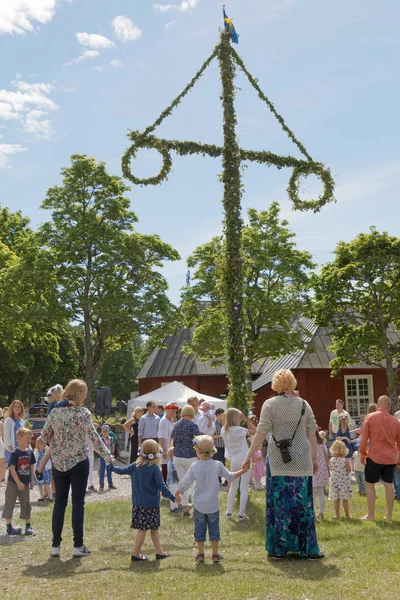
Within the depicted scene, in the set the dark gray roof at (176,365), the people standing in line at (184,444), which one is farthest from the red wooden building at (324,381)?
the people standing in line at (184,444)

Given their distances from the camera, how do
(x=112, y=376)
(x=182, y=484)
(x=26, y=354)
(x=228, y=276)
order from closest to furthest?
(x=182, y=484)
(x=228, y=276)
(x=26, y=354)
(x=112, y=376)

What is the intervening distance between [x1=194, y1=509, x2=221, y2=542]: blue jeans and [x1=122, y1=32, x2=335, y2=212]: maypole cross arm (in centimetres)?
756

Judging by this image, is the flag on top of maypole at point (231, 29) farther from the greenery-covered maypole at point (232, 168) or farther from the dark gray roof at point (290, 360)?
the dark gray roof at point (290, 360)

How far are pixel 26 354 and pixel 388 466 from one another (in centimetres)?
3607

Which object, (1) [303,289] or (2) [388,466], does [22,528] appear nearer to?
(2) [388,466]

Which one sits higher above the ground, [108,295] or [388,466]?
[108,295]

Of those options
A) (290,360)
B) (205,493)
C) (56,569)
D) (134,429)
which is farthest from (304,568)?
(290,360)

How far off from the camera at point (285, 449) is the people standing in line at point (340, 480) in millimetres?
3684

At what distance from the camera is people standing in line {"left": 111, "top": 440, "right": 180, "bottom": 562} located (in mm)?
7148

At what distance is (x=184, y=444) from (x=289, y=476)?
159 inches

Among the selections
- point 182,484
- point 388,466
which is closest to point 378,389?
point 388,466

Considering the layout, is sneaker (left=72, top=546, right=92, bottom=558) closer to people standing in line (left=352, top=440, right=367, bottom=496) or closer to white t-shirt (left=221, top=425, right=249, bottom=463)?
white t-shirt (left=221, top=425, right=249, bottom=463)

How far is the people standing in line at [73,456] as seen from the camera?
721 cm

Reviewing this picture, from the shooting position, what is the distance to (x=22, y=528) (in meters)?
9.55
